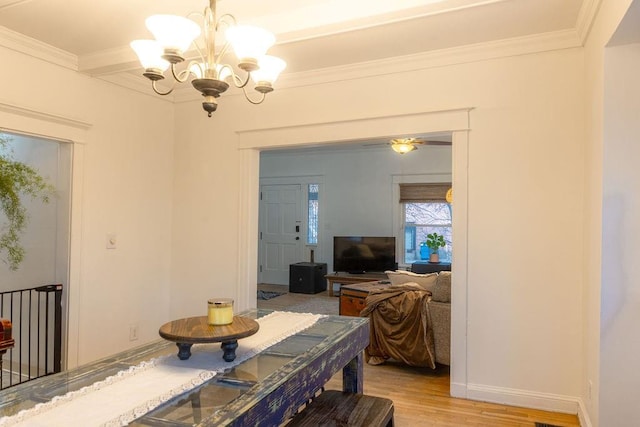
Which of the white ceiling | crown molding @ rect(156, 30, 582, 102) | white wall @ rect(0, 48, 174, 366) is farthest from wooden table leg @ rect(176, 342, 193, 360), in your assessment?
crown molding @ rect(156, 30, 582, 102)

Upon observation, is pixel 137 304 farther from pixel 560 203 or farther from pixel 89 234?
pixel 560 203

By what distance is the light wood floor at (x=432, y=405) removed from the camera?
302 cm

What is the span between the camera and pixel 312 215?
352 inches

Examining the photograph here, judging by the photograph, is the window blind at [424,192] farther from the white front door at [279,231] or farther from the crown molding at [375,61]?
the crown molding at [375,61]

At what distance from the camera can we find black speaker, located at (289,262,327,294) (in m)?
8.20

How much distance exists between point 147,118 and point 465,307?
3.34 metres

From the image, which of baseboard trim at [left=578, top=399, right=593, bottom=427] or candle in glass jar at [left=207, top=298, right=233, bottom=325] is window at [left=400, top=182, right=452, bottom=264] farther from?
candle in glass jar at [left=207, top=298, right=233, bottom=325]

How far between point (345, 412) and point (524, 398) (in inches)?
67.9

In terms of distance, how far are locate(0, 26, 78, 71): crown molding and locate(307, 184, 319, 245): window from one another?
5.61 meters

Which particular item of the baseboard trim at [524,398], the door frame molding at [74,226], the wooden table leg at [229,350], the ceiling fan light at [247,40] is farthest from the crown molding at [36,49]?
the baseboard trim at [524,398]

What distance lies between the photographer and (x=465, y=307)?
3424mm

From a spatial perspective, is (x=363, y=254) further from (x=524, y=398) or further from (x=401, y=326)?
(x=524, y=398)

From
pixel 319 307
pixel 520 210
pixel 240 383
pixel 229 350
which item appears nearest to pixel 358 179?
pixel 319 307

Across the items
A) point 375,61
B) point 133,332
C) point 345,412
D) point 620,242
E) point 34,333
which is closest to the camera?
point 345,412
